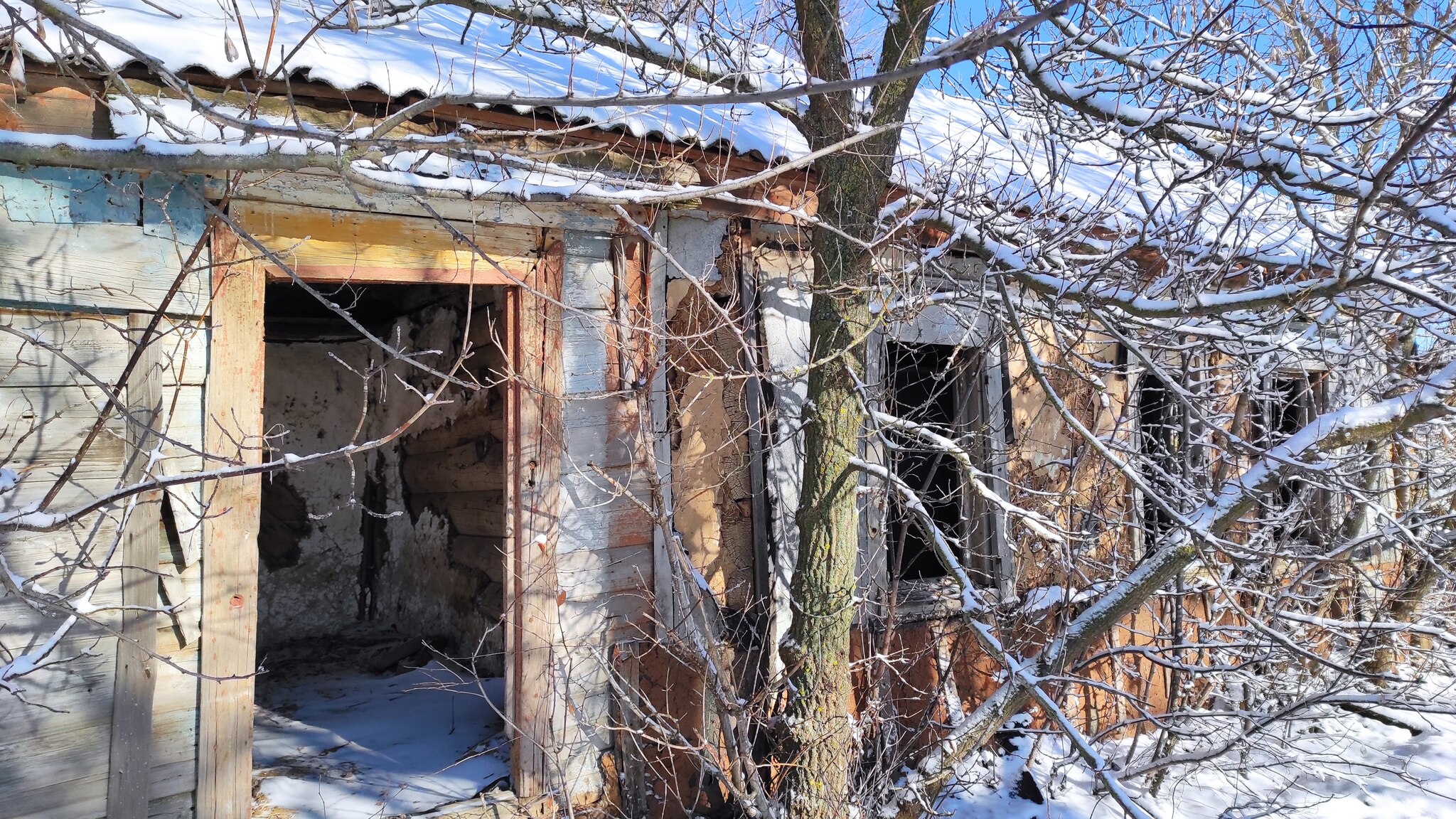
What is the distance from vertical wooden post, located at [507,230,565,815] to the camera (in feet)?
11.6

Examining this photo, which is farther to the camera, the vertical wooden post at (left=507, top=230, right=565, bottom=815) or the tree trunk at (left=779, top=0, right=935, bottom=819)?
the vertical wooden post at (left=507, top=230, right=565, bottom=815)

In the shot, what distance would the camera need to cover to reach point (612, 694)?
367 cm

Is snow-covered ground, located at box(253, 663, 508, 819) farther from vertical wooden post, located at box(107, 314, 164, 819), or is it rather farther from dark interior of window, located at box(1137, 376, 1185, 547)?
dark interior of window, located at box(1137, 376, 1185, 547)

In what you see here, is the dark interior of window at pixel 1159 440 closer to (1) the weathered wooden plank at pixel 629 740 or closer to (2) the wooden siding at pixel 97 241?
(1) the weathered wooden plank at pixel 629 740

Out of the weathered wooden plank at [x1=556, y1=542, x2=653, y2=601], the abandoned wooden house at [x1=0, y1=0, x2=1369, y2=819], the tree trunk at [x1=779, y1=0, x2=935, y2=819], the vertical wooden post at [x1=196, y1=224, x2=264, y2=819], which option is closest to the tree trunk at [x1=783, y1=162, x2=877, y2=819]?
the tree trunk at [x1=779, y1=0, x2=935, y2=819]

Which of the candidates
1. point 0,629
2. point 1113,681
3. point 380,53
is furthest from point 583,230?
point 1113,681

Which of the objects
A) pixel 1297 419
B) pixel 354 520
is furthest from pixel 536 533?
pixel 1297 419

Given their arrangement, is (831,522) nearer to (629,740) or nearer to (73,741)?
(629,740)

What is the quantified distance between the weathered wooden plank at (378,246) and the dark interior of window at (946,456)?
174 centimetres

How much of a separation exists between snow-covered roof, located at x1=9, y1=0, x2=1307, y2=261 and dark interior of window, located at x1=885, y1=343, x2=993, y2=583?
0.93m

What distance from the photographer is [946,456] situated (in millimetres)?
6117

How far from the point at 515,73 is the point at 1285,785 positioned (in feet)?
18.2

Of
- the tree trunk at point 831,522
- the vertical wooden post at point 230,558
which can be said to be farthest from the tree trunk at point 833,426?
the vertical wooden post at point 230,558

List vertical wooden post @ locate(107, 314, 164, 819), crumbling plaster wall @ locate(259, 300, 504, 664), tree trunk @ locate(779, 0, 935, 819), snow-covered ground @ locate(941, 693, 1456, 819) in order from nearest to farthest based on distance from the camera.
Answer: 1. vertical wooden post @ locate(107, 314, 164, 819)
2. tree trunk @ locate(779, 0, 935, 819)
3. snow-covered ground @ locate(941, 693, 1456, 819)
4. crumbling plaster wall @ locate(259, 300, 504, 664)
